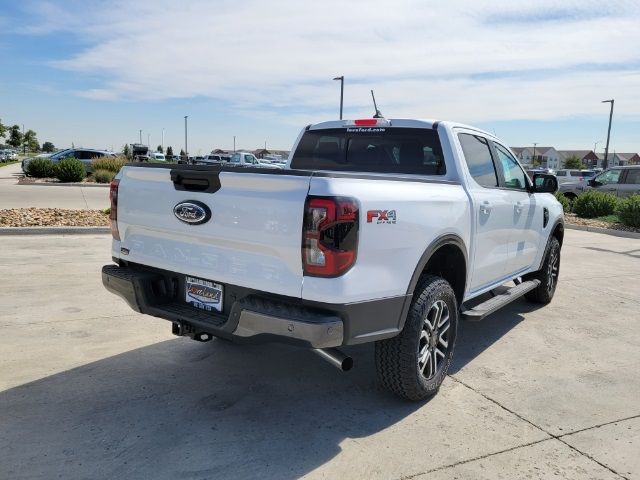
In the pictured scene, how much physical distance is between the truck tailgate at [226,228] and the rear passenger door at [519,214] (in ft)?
9.28

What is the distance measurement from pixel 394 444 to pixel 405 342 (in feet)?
1.98

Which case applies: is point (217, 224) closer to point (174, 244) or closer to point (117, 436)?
point (174, 244)

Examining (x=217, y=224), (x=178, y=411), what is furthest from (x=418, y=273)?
(x=178, y=411)

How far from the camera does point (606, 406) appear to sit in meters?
3.86

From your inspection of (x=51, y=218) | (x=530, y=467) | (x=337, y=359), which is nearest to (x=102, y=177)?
(x=51, y=218)

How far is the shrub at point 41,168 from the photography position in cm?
2488

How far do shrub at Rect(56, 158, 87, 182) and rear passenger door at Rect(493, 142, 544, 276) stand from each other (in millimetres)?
21579

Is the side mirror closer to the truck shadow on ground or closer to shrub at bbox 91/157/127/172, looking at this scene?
the truck shadow on ground


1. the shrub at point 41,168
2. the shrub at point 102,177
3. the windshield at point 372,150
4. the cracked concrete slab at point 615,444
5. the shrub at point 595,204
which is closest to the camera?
the cracked concrete slab at point 615,444

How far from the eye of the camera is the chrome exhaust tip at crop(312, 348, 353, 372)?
3203mm

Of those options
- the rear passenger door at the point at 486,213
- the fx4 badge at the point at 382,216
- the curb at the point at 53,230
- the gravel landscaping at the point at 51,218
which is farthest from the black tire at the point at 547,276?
the gravel landscaping at the point at 51,218

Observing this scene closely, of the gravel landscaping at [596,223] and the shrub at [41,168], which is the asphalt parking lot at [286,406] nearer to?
the gravel landscaping at [596,223]

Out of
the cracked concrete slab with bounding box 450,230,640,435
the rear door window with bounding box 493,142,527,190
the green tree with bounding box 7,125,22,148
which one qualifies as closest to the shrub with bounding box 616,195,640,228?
the cracked concrete slab with bounding box 450,230,640,435

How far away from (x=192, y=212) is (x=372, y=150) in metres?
2.01
